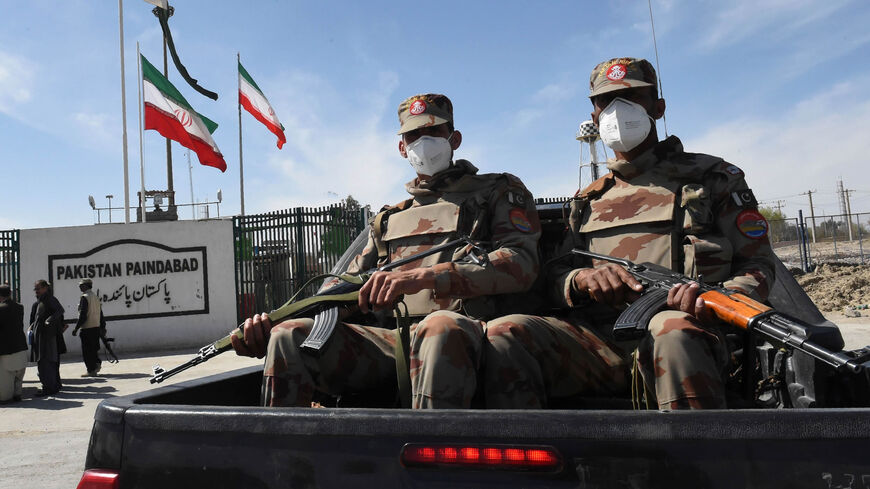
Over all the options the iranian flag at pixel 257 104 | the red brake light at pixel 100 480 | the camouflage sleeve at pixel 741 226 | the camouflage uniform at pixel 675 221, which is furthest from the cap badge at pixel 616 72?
the iranian flag at pixel 257 104

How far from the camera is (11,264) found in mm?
12859

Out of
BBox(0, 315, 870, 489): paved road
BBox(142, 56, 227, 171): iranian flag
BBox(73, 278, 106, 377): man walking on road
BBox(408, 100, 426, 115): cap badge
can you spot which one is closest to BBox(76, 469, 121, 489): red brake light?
BBox(408, 100, 426, 115): cap badge

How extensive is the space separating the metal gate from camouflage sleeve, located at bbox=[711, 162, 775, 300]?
14.1 metres

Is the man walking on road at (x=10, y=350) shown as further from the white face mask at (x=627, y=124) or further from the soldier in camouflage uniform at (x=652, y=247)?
the white face mask at (x=627, y=124)

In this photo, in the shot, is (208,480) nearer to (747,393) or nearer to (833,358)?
(833,358)

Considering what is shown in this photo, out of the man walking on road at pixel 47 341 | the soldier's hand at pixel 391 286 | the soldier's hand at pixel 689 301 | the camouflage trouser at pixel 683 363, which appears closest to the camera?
the camouflage trouser at pixel 683 363

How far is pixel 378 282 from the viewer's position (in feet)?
6.89

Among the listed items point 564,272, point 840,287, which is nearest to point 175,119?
point 564,272

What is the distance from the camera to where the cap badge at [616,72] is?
8.25 feet

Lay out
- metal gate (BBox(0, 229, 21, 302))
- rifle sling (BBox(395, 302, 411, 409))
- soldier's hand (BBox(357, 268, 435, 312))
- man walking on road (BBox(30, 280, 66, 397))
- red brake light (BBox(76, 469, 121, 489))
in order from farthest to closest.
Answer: metal gate (BBox(0, 229, 21, 302))
man walking on road (BBox(30, 280, 66, 397))
soldier's hand (BBox(357, 268, 435, 312))
rifle sling (BBox(395, 302, 411, 409))
red brake light (BBox(76, 469, 121, 489))

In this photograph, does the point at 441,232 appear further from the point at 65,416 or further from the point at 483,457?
the point at 65,416

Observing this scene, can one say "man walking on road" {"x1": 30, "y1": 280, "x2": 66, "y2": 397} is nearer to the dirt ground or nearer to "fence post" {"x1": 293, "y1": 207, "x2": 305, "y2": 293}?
"fence post" {"x1": 293, "y1": 207, "x2": 305, "y2": 293}

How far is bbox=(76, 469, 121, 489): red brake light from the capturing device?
49.8 inches

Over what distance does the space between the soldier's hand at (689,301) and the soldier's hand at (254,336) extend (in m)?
1.26
